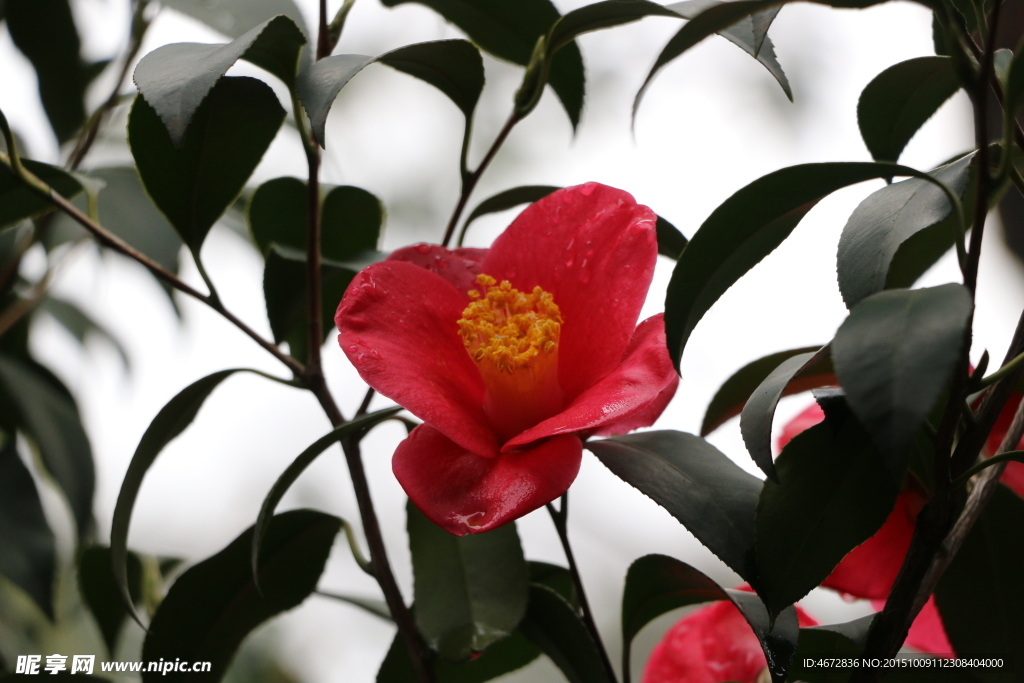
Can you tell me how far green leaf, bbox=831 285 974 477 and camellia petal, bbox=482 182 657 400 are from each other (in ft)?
0.54

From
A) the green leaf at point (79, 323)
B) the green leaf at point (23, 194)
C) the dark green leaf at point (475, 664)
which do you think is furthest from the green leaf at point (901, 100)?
the green leaf at point (79, 323)

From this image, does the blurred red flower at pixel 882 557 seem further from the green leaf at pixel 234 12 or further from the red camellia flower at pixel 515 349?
the green leaf at pixel 234 12

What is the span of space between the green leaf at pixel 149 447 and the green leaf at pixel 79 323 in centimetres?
70

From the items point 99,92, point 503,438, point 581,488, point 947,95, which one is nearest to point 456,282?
point 503,438

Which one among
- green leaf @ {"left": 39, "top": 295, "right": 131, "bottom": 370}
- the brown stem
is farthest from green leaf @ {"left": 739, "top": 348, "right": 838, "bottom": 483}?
green leaf @ {"left": 39, "top": 295, "right": 131, "bottom": 370}

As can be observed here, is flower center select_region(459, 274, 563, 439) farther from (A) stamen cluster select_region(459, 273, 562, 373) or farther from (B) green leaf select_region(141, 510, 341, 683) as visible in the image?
(B) green leaf select_region(141, 510, 341, 683)

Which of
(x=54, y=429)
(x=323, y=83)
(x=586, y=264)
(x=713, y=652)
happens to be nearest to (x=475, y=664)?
(x=713, y=652)

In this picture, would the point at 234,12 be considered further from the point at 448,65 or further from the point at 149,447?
the point at 149,447

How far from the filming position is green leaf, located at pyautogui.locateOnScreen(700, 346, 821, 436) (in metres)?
0.55

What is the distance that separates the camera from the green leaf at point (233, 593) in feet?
1.92

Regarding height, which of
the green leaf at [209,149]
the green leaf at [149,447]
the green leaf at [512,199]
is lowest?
the green leaf at [149,447]

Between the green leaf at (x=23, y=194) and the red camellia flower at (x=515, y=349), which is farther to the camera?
the green leaf at (x=23, y=194)

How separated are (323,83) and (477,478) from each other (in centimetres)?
23

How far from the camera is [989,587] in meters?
0.50
